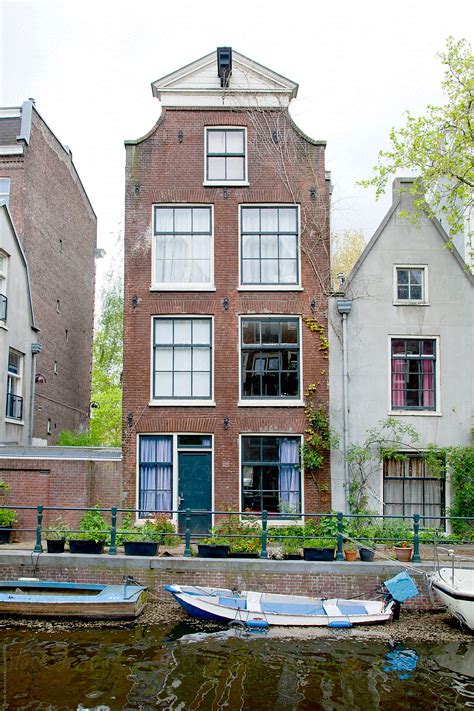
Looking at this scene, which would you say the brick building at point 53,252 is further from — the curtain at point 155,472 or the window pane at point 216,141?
the window pane at point 216,141

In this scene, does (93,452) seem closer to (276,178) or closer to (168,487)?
(168,487)

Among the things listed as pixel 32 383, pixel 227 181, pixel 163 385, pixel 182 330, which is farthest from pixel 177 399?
pixel 32 383

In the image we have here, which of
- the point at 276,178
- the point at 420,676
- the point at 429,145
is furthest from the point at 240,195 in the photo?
the point at 420,676

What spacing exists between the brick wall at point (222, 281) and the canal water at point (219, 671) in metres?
6.75

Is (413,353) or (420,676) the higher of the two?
(413,353)

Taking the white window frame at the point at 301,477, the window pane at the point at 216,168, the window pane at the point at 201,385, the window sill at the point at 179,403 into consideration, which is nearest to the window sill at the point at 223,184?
the window pane at the point at 216,168

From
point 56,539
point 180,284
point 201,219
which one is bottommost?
point 56,539

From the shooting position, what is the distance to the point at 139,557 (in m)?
14.8

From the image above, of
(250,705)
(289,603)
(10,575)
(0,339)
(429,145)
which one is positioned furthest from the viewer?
(0,339)

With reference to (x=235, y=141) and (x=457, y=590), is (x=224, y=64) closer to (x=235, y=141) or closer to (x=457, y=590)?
(x=235, y=141)

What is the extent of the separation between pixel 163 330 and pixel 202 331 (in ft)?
3.59

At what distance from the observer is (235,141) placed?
67.3ft

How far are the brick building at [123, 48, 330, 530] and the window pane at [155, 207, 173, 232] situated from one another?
34mm

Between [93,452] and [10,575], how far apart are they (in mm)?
4971
